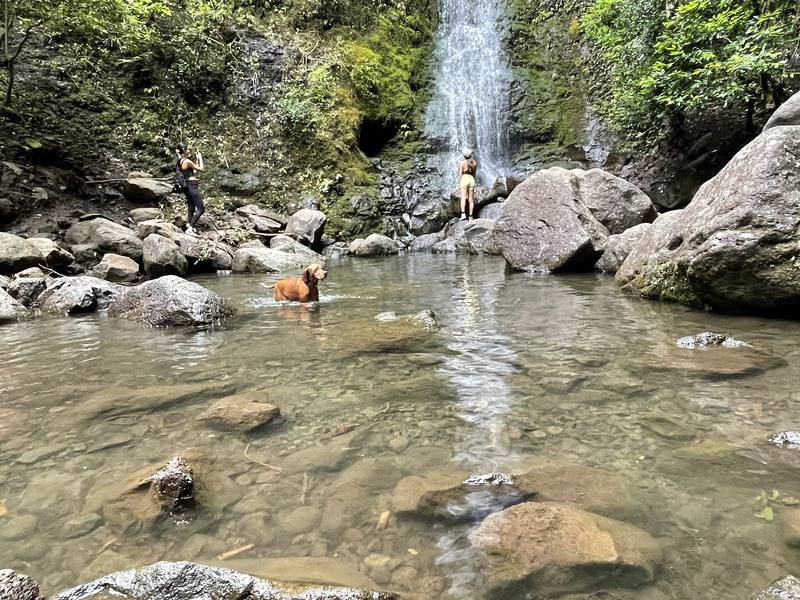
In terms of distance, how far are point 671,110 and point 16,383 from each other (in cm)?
1461

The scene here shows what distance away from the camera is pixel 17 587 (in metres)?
1.33

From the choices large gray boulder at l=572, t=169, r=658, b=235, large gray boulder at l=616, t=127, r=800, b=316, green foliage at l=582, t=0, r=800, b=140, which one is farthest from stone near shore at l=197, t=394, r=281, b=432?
green foliage at l=582, t=0, r=800, b=140

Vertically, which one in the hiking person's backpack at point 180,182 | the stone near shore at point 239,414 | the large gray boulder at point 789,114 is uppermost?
the hiking person's backpack at point 180,182

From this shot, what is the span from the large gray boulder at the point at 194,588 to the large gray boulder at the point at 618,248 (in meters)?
7.56

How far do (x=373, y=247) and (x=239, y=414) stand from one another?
12.6 meters

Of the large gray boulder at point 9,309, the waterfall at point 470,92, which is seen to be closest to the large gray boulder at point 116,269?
the large gray boulder at point 9,309

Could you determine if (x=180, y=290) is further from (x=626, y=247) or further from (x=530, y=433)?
(x=626, y=247)

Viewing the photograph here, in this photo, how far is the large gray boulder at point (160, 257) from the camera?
9.64 m

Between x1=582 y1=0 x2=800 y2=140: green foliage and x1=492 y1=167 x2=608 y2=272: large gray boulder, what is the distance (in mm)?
3793

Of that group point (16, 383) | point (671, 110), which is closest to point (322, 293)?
point (16, 383)

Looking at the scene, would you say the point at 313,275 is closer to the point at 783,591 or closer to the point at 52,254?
the point at 52,254

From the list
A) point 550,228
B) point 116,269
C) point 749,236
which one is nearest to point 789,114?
point 749,236

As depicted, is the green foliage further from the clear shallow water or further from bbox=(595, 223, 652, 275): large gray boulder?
the clear shallow water

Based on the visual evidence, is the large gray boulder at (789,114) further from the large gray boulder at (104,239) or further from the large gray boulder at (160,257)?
Answer: the large gray boulder at (104,239)
